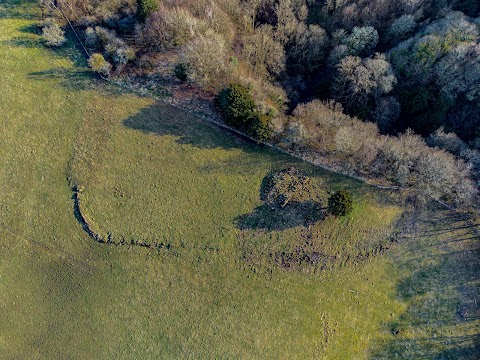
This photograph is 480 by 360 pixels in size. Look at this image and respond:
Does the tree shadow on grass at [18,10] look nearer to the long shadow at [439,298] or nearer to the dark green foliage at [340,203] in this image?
the dark green foliage at [340,203]

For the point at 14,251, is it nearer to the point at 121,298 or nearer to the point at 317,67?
the point at 121,298

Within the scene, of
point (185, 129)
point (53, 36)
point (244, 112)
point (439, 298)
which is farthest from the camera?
point (53, 36)

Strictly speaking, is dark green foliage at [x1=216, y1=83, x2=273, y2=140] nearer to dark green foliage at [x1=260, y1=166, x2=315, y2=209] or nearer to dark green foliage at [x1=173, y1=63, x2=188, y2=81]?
dark green foliage at [x1=260, y1=166, x2=315, y2=209]

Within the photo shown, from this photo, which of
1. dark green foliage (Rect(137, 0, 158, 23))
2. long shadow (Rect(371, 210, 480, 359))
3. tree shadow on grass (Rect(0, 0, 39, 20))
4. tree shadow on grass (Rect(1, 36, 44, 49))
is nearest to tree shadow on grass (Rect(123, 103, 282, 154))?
dark green foliage (Rect(137, 0, 158, 23))

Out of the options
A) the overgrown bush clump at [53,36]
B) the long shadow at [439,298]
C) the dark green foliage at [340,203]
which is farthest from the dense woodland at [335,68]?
the long shadow at [439,298]

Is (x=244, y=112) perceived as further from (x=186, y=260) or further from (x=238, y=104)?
(x=186, y=260)

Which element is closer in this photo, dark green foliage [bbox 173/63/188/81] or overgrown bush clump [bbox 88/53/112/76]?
dark green foliage [bbox 173/63/188/81]

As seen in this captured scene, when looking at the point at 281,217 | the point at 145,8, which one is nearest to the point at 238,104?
the point at 281,217
